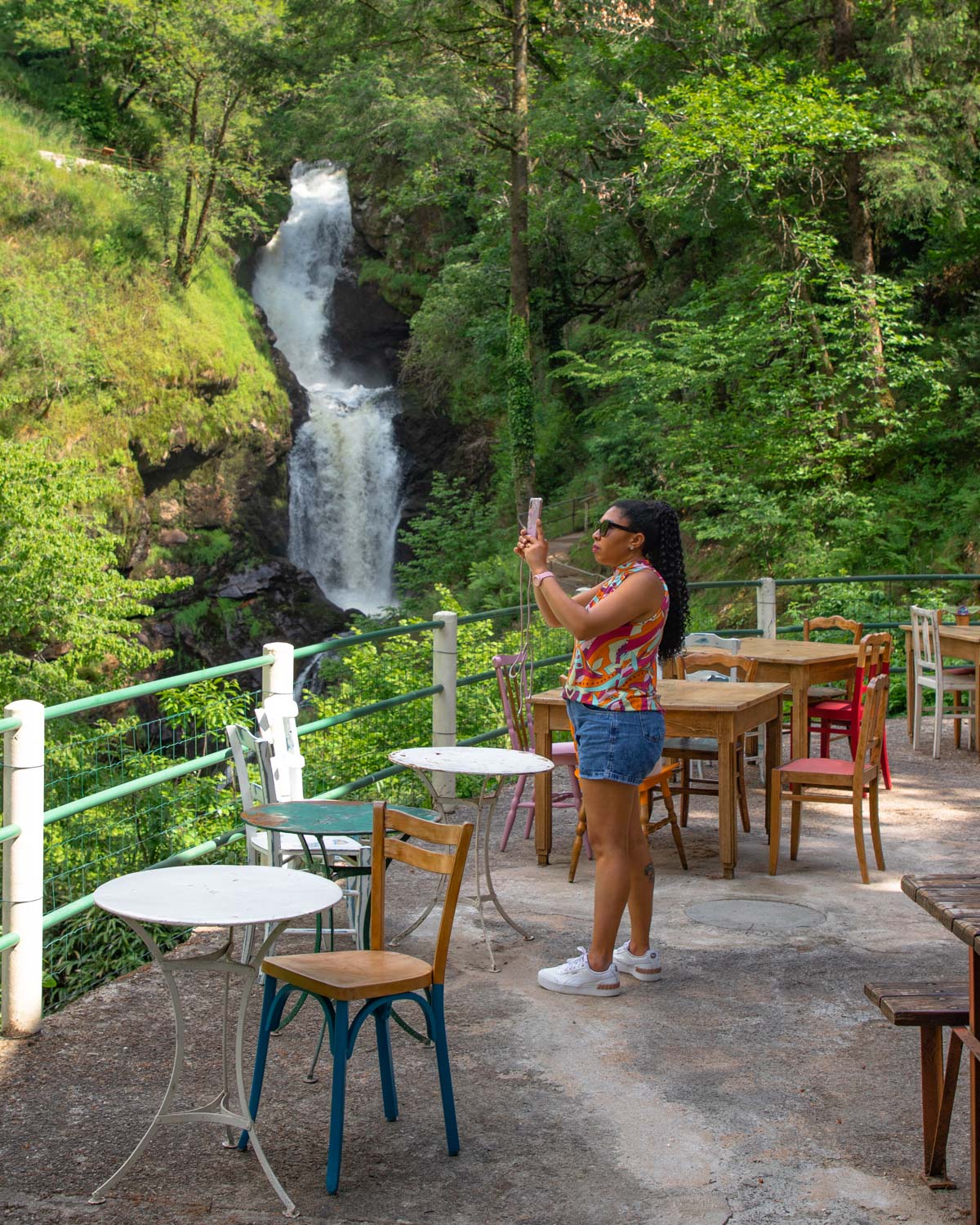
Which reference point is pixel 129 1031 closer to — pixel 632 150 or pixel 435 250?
pixel 632 150

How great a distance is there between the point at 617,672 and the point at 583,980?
128cm

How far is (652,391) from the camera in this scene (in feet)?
69.8

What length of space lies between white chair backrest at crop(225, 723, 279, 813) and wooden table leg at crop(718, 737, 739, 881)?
255 centimetres

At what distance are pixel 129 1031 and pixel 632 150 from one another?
22409 mm

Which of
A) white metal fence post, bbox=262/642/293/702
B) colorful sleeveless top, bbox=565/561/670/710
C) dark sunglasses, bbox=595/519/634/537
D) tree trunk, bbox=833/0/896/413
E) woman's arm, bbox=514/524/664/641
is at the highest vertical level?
tree trunk, bbox=833/0/896/413

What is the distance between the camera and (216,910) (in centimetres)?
320

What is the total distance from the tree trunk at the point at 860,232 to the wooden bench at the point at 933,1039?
17.9m

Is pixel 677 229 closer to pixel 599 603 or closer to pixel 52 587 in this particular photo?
pixel 52 587

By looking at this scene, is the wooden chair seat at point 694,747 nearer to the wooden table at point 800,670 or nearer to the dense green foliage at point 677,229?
the wooden table at point 800,670

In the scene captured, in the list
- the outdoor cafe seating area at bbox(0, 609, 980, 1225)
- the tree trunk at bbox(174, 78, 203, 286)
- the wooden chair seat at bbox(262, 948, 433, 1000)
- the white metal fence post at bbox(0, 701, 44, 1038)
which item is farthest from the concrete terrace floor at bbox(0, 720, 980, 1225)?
the tree trunk at bbox(174, 78, 203, 286)

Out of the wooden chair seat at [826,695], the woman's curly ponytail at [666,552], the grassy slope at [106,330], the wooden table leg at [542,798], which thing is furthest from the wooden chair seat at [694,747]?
the grassy slope at [106,330]

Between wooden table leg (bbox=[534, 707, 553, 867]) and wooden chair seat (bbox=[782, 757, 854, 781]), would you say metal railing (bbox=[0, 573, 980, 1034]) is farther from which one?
wooden chair seat (bbox=[782, 757, 854, 781])

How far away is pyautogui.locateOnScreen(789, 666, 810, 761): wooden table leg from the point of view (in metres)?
8.77

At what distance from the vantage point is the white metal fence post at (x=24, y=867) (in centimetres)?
452
